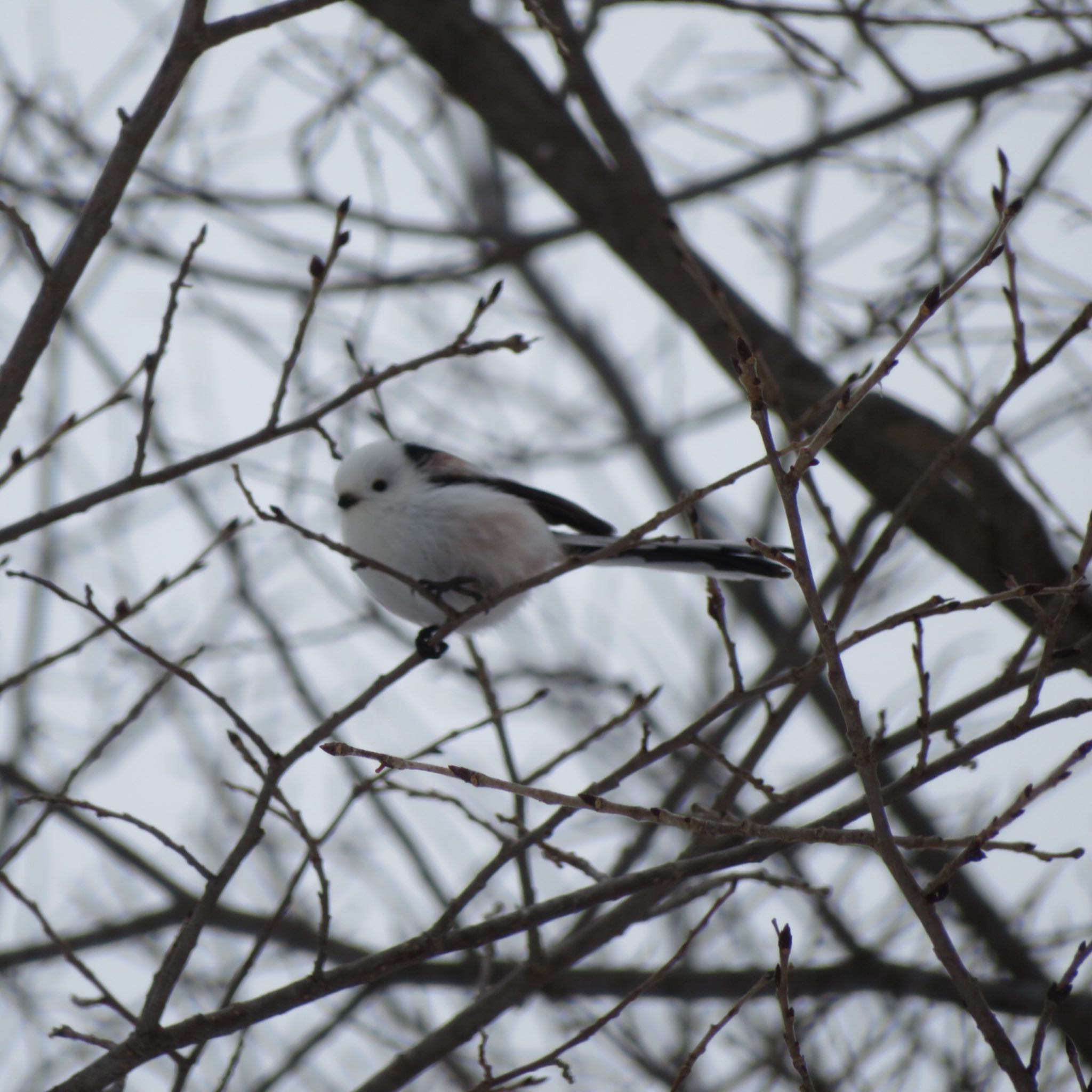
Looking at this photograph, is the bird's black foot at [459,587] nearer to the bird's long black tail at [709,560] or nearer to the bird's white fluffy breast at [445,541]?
the bird's white fluffy breast at [445,541]

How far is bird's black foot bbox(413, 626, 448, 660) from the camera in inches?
119

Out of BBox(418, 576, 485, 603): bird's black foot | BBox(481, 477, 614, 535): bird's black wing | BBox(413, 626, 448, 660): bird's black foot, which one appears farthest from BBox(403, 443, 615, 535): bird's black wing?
BBox(413, 626, 448, 660): bird's black foot

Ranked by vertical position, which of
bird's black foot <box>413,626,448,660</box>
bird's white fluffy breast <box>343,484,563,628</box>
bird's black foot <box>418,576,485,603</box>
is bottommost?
bird's black foot <box>413,626,448,660</box>

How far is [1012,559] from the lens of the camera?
3.51m

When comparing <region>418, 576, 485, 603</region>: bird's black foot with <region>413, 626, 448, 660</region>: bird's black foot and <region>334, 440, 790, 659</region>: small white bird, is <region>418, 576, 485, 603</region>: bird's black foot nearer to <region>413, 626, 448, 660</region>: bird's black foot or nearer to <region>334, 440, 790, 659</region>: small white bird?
<region>334, 440, 790, 659</region>: small white bird

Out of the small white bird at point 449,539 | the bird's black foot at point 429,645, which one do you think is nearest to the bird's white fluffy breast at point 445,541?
the small white bird at point 449,539

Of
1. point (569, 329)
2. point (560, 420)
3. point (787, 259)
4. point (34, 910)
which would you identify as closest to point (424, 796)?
point (34, 910)

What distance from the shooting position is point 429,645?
316 cm

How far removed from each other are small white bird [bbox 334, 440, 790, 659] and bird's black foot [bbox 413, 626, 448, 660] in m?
0.04

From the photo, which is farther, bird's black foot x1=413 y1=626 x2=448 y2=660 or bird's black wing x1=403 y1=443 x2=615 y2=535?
bird's black wing x1=403 y1=443 x2=615 y2=535

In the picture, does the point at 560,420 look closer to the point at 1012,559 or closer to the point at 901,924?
the point at 901,924

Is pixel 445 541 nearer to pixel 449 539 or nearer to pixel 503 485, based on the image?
pixel 449 539

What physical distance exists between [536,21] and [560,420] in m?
5.12

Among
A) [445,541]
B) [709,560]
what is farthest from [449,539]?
[709,560]
